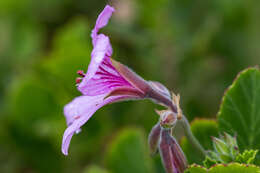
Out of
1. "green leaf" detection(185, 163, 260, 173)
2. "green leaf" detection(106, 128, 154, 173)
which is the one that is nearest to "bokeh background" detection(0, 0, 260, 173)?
"green leaf" detection(106, 128, 154, 173)

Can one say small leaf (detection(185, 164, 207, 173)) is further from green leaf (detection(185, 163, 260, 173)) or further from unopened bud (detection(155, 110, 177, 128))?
unopened bud (detection(155, 110, 177, 128))

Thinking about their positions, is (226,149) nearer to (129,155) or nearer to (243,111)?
(243,111)

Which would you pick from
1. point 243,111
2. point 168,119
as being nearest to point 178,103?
point 168,119

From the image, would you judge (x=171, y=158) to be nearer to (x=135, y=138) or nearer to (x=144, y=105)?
(x=135, y=138)

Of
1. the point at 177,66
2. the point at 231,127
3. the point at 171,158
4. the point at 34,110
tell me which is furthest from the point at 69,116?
the point at 177,66

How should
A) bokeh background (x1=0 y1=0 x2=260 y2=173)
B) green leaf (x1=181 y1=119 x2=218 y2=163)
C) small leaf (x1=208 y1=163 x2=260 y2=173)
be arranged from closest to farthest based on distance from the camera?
small leaf (x1=208 y1=163 x2=260 y2=173), green leaf (x1=181 y1=119 x2=218 y2=163), bokeh background (x1=0 y1=0 x2=260 y2=173)

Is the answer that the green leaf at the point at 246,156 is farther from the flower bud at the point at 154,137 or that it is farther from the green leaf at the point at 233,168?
the flower bud at the point at 154,137
